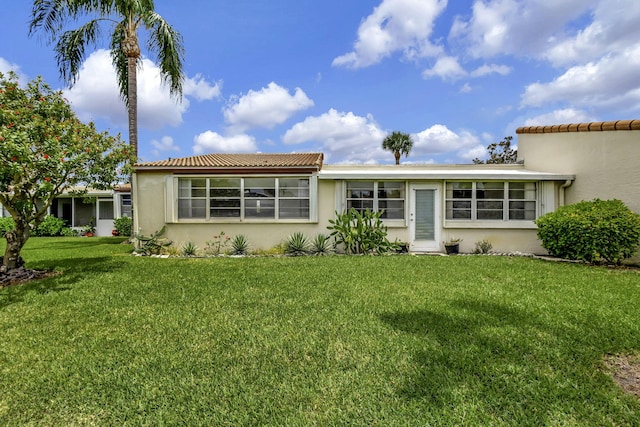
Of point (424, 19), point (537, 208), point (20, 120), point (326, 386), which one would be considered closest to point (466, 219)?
point (537, 208)

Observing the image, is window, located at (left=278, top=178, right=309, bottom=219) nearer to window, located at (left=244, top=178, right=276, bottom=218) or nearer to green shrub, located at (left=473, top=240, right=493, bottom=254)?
window, located at (left=244, top=178, right=276, bottom=218)

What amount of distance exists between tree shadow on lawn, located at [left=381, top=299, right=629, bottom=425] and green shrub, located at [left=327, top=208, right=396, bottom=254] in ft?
22.0

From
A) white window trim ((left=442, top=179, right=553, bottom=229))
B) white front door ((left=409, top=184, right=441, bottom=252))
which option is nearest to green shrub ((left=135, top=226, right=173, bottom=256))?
white front door ((left=409, top=184, right=441, bottom=252))

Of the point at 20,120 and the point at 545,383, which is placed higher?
the point at 20,120

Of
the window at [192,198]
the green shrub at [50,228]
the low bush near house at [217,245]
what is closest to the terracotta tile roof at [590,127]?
the low bush near house at [217,245]

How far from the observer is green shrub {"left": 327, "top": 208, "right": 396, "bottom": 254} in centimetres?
1229

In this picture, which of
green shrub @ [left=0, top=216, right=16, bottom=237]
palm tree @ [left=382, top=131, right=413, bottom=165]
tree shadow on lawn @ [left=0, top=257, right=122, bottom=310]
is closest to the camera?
tree shadow on lawn @ [left=0, top=257, right=122, bottom=310]

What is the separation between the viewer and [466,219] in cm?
1329

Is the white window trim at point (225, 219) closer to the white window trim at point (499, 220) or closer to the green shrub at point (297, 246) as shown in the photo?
the green shrub at point (297, 246)

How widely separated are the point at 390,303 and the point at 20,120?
9695 millimetres

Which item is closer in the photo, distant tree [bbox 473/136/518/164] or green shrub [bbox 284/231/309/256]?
green shrub [bbox 284/231/309/256]

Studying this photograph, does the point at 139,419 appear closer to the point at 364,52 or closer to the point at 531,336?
the point at 531,336

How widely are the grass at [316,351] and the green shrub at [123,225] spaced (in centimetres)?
1542

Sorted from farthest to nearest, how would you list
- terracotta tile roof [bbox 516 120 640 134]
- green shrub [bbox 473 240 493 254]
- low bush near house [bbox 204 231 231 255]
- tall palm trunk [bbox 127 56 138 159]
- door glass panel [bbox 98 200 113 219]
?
door glass panel [bbox 98 200 113 219]
tall palm trunk [bbox 127 56 138 159]
low bush near house [bbox 204 231 231 255]
green shrub [bbox 473 240 493 254]
terracotta tile roof [bbox 516 120 640 134]
